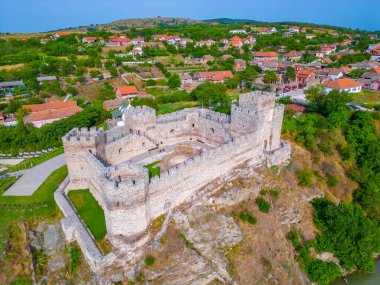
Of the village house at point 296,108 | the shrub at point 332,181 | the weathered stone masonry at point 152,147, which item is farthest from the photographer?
the village house at point 296,108

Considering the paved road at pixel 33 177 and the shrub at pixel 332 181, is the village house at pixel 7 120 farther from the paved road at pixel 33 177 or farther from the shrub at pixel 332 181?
the shrub at pixel 332 181

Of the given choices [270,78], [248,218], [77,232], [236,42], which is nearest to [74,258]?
[77,232]

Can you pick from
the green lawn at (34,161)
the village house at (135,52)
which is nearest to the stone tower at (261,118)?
the green lawn at (34,161)

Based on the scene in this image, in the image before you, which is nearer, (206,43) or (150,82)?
(150,82)

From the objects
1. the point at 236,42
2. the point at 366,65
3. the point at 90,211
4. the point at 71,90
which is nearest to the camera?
the point at 90,211

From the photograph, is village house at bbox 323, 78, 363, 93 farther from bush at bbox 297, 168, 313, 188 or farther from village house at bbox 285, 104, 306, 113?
bush at bbox 297, 168, 313, 188

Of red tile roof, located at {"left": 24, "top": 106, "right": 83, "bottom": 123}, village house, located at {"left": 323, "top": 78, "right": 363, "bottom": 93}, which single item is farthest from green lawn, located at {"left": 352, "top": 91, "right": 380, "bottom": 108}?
red tile roof, located at {"left": 24, "top": 106, "right": 83, "bottom": 123}

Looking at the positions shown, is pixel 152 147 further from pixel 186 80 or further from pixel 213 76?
pixel 213 76
